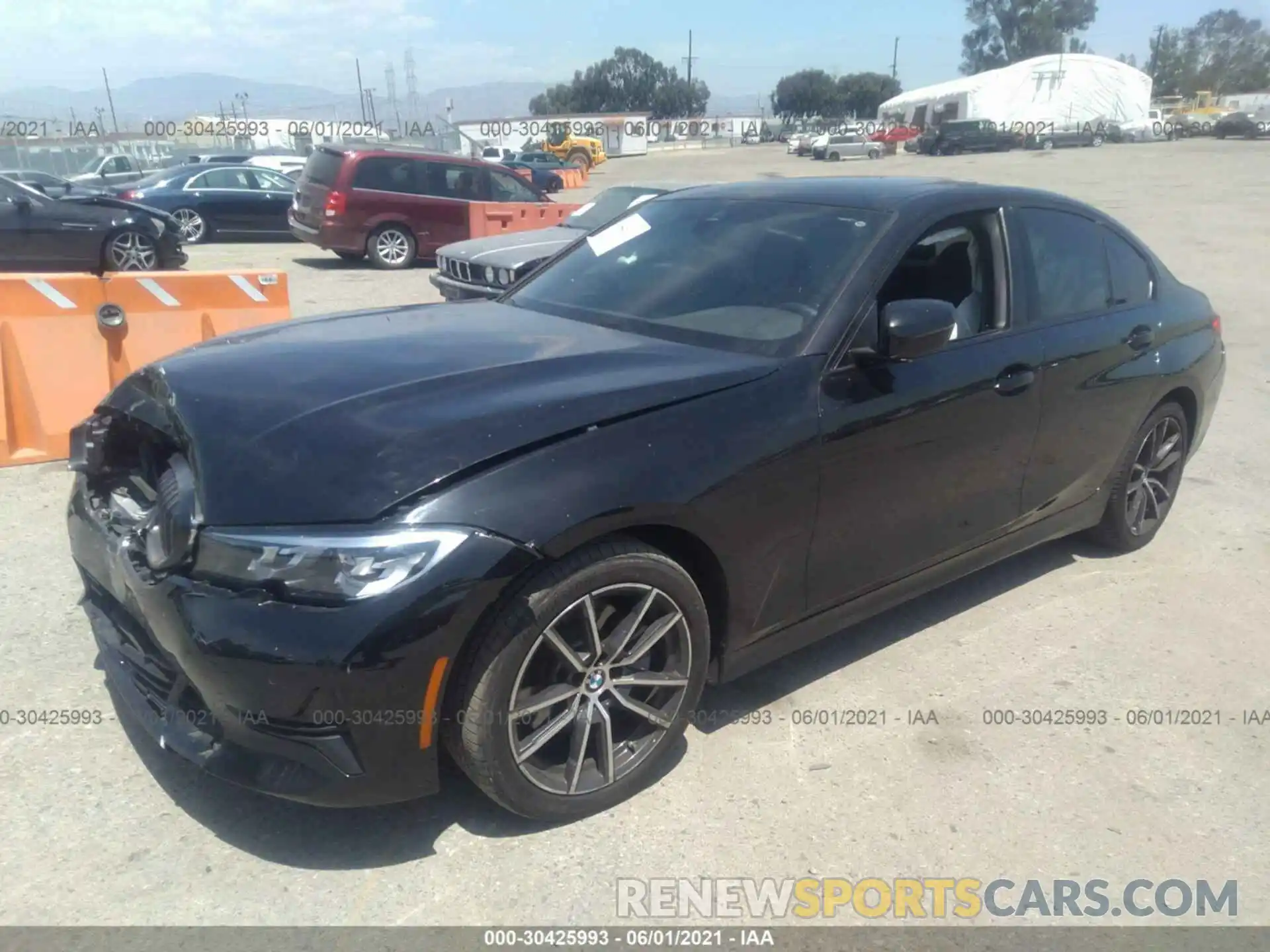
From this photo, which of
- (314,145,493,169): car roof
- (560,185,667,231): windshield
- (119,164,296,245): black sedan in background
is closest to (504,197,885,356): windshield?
(560,185,667,231): windshield

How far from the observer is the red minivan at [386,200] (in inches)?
571

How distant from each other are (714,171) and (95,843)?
141 feet

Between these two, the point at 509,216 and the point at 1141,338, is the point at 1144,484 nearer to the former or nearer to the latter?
the point at 1141,338

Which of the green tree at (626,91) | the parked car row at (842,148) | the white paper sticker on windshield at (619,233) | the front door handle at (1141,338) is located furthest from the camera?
the green tree at (626,91)

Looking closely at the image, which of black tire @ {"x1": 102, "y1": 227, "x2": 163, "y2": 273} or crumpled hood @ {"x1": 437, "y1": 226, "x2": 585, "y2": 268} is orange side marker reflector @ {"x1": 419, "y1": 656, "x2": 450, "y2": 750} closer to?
crumpled hood @ {"x1": 437, "y1": 226, "x2": 585, "y2": 268}

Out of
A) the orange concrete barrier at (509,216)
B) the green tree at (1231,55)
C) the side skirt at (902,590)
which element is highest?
the green tree at (1231,55)

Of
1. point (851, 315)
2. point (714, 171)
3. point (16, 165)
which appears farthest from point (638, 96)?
point (851, 315)

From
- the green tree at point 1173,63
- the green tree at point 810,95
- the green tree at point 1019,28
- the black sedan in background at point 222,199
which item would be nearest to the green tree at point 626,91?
the green tree at point 810,95

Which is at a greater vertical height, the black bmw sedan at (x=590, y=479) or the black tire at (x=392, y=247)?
the black bmw sedan at (x=590, y=479)

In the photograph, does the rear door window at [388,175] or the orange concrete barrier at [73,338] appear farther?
the rear door window at [388,175]

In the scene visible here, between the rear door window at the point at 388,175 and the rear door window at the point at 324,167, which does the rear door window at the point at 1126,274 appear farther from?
the rear door window at the point at 324,167

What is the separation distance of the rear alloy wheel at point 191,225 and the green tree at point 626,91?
10747cm

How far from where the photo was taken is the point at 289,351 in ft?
10.7

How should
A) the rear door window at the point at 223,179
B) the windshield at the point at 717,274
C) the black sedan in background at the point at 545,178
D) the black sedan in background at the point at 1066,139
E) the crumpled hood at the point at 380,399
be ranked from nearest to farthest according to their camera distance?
the crumpled hood at the point at 380,399 < the windshield at the point at 717,274 < the rear door window at the point at 223,179 < the black sedan in background at the point at 545,178 < the black sedan in background at the point at 1066,139
